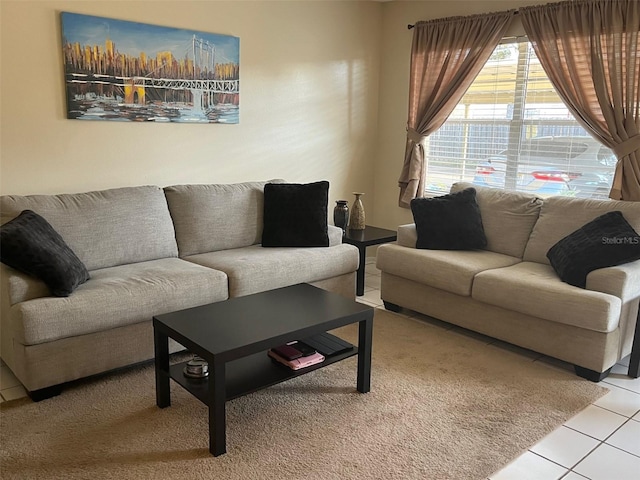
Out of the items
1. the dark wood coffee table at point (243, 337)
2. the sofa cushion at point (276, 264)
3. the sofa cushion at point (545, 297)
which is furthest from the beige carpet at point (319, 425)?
the sofa cushion at point (276, 264)

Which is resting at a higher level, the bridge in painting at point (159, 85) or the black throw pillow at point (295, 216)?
the bridge in painting at point (159, 85)

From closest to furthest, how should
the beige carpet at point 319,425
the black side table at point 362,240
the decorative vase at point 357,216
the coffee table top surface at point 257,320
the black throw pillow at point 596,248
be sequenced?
the beige carpet at point 319,425, the coffee table top surface at point 257,320, the black throw pillow at point 596,248, the black side table at point 362,240, the decorative vase at point 357,216

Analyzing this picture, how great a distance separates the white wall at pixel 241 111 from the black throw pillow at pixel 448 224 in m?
1.34

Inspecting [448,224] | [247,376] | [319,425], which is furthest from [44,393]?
[448,224]

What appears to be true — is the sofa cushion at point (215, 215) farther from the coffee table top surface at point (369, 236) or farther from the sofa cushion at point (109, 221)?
the coffee table top surface at point (369, 236)

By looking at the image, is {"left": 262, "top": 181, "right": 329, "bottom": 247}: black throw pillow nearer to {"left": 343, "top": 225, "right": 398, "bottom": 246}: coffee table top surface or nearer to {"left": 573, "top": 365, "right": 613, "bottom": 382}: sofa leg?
{"left": 343, "top": 225, "right": 398, "bottom": 246}: coffee table top surface

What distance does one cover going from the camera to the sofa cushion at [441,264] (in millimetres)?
3596

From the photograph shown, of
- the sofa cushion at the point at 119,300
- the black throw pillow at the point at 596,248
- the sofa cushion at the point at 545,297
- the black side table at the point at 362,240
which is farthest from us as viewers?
the black side table at the point at 362,240

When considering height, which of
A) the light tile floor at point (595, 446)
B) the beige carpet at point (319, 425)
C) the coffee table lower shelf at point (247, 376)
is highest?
the coffee table lower shelf at point (247, 376)

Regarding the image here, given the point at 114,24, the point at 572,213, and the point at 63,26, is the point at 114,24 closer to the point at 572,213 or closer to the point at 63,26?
the point at 63,26

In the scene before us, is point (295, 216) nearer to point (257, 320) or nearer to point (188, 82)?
point (188, 82)

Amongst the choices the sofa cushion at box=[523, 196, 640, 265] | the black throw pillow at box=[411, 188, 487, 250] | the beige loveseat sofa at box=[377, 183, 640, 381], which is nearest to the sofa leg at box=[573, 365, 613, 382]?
the beige loveseat sofa at box=[377, 183, 640, 381]

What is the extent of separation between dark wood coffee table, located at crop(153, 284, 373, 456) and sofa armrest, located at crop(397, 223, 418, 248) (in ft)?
4.30

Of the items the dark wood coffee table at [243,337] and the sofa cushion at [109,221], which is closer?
the dark wood coffee table at [243,337]
